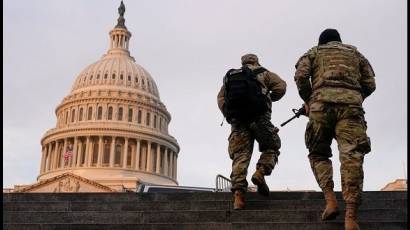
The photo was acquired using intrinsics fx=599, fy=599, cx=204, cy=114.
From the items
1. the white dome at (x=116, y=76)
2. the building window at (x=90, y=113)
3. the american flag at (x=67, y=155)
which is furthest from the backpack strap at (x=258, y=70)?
the white dome at (x=116, y=76)

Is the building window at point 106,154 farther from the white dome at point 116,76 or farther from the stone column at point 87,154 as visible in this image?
the white dome at point 116,76

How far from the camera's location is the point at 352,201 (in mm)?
6973

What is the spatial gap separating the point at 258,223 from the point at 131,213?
1931 millimetres

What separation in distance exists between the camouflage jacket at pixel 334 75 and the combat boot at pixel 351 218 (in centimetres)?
134

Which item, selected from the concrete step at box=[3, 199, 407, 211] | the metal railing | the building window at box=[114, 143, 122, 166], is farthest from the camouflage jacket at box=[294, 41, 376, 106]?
the building window at box=[114, 143, 122, 166]

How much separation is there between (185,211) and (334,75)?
2.73m

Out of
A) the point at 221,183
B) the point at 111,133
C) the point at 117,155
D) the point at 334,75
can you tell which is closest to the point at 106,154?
the point at 117,155

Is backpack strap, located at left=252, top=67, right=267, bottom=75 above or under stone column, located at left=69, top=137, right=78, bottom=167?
under

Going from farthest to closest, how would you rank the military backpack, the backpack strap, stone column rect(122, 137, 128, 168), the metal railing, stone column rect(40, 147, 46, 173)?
stone column rect(40, 147, 46, 173)
stone column rect(122, 137, 128, 168)
the metal railing
the backpack strap
the military backpack

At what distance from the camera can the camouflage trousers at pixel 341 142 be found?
7133mm

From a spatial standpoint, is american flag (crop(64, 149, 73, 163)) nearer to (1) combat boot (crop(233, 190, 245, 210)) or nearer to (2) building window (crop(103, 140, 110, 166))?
(2) building window (crop(103, 140, 110, 166))

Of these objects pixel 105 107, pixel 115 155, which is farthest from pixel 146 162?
pixel 105 107

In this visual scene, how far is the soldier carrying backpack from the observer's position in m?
8.51

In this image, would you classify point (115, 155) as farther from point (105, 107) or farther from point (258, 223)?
point (258, 223)
